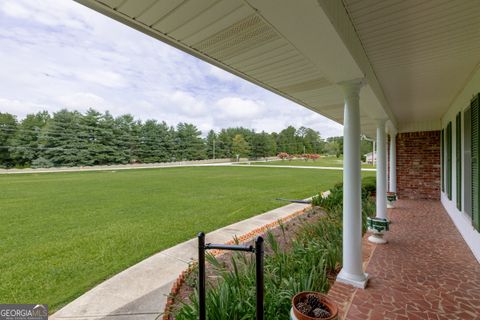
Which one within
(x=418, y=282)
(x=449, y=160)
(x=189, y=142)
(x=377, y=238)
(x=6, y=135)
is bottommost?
(x=418, y=282)

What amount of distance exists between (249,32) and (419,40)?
1755 mm

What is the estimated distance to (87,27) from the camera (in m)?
3.93

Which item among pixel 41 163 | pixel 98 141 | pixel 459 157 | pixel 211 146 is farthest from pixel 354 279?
pixel 211 146

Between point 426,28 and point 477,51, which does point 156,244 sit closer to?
point 426,28

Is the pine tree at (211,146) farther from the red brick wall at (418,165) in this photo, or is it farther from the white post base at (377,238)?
the white post base at (377,238)

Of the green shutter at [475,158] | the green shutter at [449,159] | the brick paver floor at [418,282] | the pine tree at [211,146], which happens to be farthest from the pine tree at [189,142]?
the green shutter at [475,158]

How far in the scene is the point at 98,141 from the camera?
3653 cm

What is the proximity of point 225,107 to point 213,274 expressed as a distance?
64.6 metres

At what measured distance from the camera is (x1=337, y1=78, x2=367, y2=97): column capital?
2.68 m

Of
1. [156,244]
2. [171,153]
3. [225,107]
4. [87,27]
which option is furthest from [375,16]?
[225,107]

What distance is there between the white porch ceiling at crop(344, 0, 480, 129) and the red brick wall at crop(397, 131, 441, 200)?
499 cm

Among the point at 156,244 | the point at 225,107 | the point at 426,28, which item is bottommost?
the point at 156,244

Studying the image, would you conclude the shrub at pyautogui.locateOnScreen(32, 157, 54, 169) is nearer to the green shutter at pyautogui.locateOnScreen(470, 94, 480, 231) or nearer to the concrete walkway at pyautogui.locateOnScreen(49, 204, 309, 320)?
the concrete walkway at pyautogui.locateOnScreen(49, 204, 309, 320)

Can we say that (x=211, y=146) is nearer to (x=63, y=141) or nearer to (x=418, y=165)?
(x=63, y=141)
